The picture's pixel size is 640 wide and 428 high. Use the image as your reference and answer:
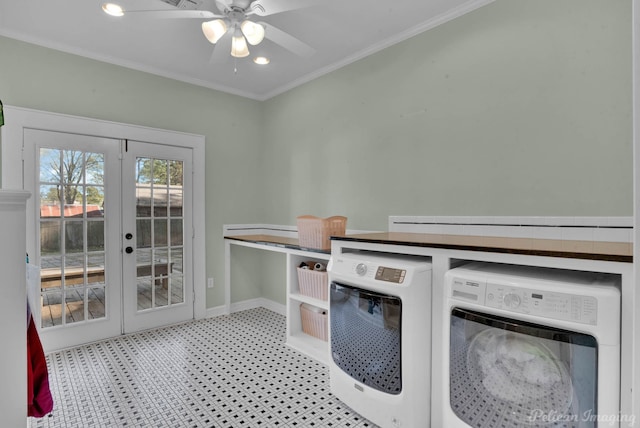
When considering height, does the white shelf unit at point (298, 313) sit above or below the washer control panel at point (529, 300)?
below

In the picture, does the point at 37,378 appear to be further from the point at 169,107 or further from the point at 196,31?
the point at 169,107

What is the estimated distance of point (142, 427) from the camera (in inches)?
73.9

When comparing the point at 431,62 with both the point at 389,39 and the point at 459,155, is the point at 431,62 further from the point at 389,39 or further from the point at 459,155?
the point at 459,155

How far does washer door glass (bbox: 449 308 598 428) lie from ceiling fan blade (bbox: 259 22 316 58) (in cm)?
188

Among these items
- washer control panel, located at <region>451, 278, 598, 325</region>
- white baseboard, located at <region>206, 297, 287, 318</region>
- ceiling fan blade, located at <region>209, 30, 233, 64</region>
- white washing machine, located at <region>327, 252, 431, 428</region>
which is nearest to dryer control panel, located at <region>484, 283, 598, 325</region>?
washer control panel, located at <region>451, 278, 598, 325</region>

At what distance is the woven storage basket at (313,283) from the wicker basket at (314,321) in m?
0.17

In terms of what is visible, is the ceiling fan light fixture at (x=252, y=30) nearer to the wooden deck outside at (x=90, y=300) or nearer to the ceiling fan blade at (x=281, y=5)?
the ceiling fan blade at (x=281, y=5)

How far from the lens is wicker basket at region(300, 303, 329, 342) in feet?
9.45

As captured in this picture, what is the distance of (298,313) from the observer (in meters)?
3.09

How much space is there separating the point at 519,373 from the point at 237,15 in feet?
8.05

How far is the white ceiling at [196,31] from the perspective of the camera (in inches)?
92.6

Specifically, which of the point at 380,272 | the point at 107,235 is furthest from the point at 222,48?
the point at 107,235

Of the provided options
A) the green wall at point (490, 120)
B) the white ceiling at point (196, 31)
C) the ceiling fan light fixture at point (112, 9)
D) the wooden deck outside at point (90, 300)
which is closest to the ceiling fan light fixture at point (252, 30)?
the white ceiling at point (196, 31)

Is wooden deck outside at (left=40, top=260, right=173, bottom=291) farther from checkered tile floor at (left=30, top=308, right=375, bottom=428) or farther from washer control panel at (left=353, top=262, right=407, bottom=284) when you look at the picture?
washer control panel at (left=353, top=262, right=407, bottom=284)
